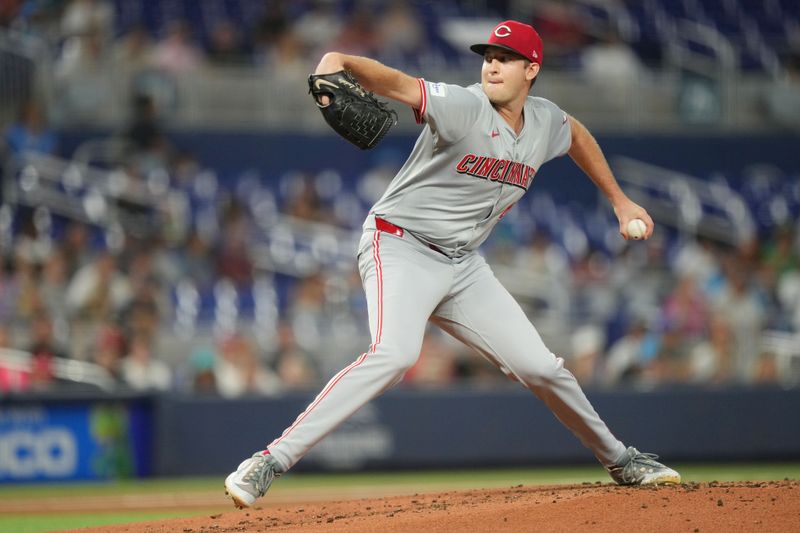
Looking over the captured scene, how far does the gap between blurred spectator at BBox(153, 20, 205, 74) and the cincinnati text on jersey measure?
8.78 metres

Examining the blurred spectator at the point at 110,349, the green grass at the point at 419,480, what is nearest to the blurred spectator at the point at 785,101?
the green grass at the point at 419,480

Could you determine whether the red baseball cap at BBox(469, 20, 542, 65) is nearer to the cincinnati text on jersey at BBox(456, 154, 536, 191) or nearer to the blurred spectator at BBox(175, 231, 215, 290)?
the cincinnati text on jersey at BBox(456, 154, 536, 191)

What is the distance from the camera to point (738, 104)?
14.9 meters

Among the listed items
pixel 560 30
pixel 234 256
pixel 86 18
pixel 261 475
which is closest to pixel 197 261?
pixel 234 256

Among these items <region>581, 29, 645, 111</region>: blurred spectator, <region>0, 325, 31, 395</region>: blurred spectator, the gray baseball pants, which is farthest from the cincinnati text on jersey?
<region>581, 29, 645, 111</region>: blurred spectator

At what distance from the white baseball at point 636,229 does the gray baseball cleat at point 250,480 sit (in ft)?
6.08

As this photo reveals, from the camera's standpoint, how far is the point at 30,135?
12.4 m

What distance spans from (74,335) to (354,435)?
2.58 metres

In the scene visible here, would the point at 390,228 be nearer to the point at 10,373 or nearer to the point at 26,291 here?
the point at 10,373

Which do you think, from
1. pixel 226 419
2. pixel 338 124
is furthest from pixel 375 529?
pixel 226 419

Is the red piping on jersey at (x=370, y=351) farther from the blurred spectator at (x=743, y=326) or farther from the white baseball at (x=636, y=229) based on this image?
the blurred spectator at (x=743, y=326)

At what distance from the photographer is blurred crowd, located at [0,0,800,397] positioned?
10.5 meters

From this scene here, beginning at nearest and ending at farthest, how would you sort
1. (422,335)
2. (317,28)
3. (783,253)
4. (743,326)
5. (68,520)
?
1. (422,335)
2. (68,520)
3. (743,326)
4. (783,253)
5. (317,28)

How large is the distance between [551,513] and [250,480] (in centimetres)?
119
